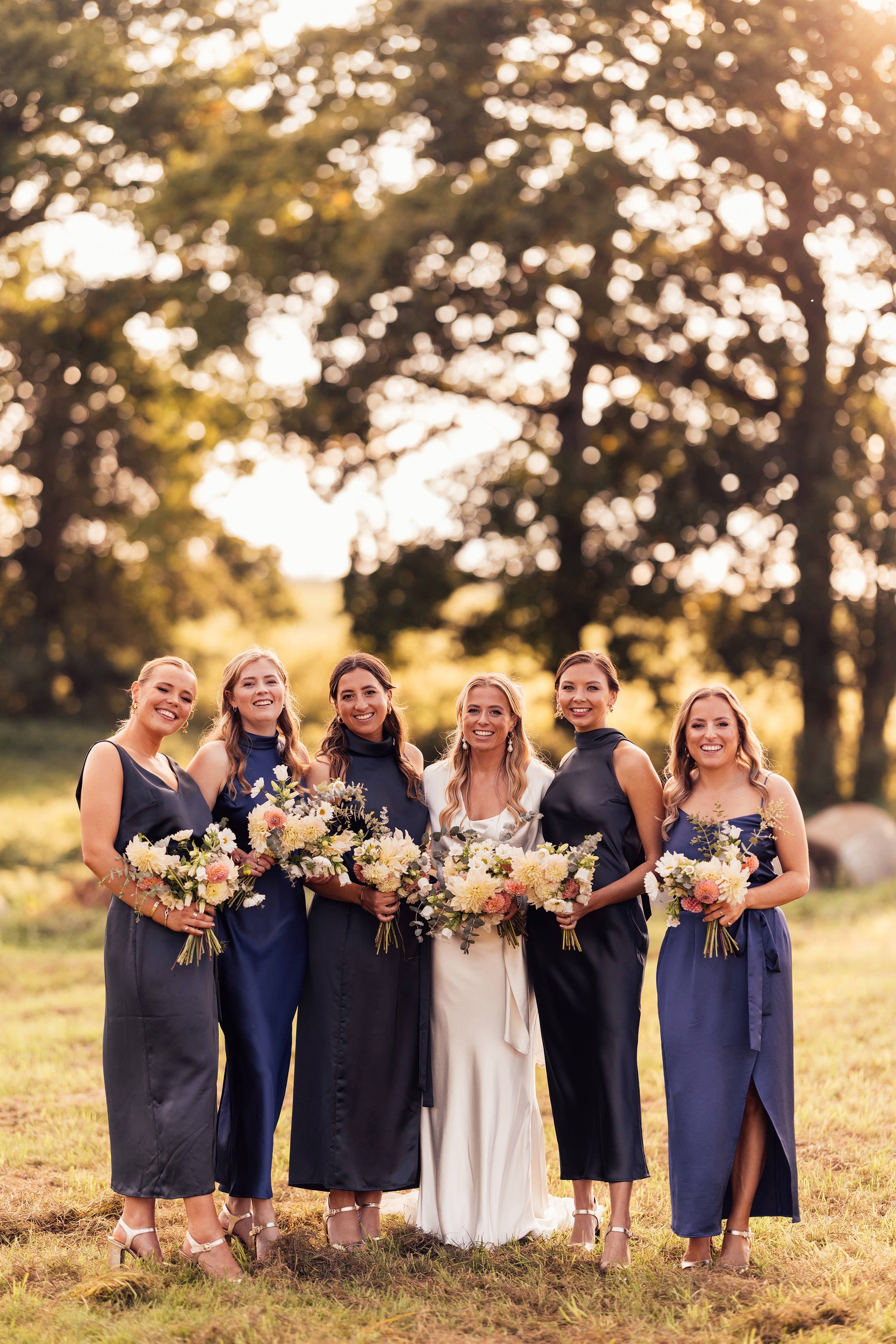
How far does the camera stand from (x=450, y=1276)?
5.53 metres

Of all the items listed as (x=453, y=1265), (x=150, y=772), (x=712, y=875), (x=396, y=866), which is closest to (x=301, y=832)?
(x=396, y=866)

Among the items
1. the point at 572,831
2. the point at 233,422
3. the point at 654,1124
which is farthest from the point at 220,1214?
the point at 233,422

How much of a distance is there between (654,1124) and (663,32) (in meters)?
14.9

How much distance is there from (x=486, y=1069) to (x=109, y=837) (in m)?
2.04

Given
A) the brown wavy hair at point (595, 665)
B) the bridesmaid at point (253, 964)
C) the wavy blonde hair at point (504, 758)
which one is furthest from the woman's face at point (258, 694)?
the brown wavy hair at point (595, 665)

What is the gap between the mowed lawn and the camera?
5016 mm

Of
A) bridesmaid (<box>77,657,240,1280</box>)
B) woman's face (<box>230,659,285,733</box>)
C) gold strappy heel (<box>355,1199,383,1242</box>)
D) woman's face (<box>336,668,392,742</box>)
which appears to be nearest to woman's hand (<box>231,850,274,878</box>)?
bridesmaid (<box>77,657,240,1280</box>)

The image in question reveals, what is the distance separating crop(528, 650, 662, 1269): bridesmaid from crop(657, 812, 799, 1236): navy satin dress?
25 cm

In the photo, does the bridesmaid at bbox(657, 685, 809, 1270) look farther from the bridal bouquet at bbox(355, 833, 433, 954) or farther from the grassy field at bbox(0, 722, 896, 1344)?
the bridal bouquet at bbox(355, 833, 433, 954)

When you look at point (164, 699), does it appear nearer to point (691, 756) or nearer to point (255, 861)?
point (255, 861)

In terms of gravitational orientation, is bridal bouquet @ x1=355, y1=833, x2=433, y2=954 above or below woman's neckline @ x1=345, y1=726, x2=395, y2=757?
below

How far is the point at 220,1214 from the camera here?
6.46 m

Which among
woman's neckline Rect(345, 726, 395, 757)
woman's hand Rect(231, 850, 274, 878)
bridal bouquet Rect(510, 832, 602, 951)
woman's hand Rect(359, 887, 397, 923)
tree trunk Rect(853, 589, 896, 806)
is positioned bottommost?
woman's hand Rect(359, 887, 397, 923)

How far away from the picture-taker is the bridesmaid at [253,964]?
235 inches
